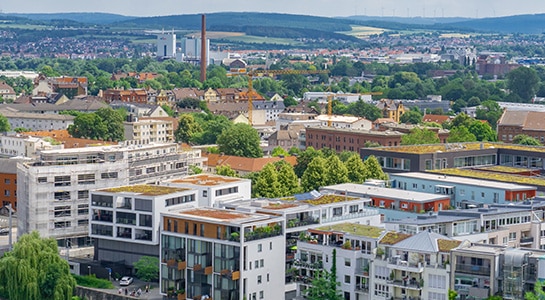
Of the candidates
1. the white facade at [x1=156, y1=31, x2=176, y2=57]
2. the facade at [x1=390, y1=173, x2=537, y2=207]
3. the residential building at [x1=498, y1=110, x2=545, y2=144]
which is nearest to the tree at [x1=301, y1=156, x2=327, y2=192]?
the facade at [x1=390, y1=173, x2=537, y2=207]

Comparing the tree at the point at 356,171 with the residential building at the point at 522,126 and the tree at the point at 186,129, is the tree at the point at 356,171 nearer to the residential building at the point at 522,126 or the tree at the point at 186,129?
the residential building at the point at 522,126

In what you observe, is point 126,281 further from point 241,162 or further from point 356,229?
point 241,162

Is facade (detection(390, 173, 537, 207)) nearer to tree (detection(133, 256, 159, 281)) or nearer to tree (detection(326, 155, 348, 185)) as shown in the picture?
tree (detection(326, 155, 348, 185))

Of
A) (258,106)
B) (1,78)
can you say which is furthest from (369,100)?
(1,78)

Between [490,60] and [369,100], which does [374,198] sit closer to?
[369,100]

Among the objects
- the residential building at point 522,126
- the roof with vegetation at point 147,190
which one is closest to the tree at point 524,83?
the residential building at point 522,126
